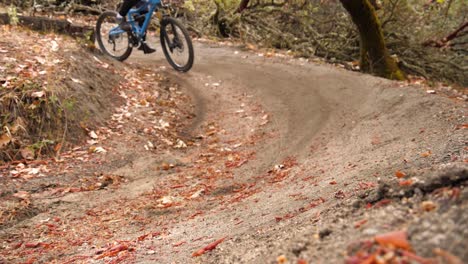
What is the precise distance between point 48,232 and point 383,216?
2.86 metres

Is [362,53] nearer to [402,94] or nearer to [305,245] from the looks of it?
[402,94]

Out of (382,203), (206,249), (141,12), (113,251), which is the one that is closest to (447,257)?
(382,203)

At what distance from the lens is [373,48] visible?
330 inches

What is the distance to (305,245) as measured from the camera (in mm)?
1526

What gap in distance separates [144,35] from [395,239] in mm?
7202

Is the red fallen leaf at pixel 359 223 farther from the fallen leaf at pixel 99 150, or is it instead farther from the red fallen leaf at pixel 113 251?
the fallen leaf at pixel 99 150

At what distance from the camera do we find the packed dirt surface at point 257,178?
1497 millimetres

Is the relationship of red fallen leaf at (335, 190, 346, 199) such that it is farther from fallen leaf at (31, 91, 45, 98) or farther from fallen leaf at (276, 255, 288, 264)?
fallen leaf at (31, 91, 45, 98)

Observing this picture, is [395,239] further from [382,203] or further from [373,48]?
[373,48]

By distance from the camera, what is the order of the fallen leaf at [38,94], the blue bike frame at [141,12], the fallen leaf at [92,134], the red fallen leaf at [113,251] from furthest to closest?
the blue bike frame at [141,12], the fallen leaf at [92,134], the fallen leaf at [38,94], the red fallen leaf at [113,251]

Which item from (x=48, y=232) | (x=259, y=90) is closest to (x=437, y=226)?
(x=48, y=232)

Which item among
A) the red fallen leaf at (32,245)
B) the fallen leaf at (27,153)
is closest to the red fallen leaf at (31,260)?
the red fallen leaf at (32,245)

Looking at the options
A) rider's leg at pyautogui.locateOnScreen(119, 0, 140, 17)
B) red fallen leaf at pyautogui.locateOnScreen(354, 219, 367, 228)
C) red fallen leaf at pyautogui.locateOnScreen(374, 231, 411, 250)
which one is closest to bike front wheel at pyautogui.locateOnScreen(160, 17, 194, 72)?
rider's leg at pyautogui.locateOnScreen(119, 0, 140, 17)

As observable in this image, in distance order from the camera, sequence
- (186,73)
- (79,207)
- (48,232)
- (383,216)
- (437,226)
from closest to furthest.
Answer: (437,226)
(383,216)
(48,232)
(79,207)
(186,73)
